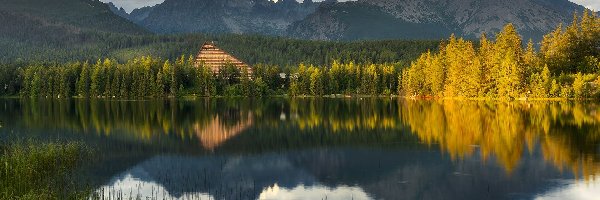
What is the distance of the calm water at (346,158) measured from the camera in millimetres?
34375

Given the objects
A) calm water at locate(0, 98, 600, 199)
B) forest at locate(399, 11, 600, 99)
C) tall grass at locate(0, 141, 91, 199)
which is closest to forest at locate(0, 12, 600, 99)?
forest at locate(399, 11, 600, 99)

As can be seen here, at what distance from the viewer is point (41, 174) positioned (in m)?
35.4

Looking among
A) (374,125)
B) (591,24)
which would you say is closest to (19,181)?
(374,125)

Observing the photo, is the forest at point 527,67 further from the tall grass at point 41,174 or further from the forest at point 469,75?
the tall grass at point 41,174

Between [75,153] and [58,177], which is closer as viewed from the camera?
[58,177]

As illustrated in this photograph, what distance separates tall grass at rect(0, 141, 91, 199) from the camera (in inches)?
1105

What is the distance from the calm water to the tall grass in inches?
66.2

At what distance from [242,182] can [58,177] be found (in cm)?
1142

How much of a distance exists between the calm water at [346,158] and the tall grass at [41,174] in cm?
168

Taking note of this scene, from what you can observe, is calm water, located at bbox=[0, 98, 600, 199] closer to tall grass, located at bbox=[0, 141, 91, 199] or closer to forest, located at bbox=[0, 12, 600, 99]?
tall grass, located at bbox=[0, 141, 91, 199]

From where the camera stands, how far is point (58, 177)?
3622cm

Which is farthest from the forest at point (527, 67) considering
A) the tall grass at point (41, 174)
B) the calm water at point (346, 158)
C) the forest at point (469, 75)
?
the tall grass at point (41, 174)

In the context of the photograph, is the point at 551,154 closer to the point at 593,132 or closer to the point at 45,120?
the point at 593,132

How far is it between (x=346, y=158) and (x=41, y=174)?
883 inches
